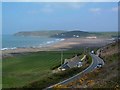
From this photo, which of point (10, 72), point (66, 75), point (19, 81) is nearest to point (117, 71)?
point (66, 75)

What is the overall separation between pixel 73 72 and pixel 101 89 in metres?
17.2

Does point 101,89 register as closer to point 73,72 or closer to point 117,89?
point 117,89

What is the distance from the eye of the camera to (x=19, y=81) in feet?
131

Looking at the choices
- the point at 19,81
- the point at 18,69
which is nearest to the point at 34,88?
the point at 19,81

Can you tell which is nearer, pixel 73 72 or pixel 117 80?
pixel 117 80

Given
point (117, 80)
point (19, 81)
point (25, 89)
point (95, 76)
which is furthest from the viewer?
point (19, 81)

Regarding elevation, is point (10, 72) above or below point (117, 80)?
below

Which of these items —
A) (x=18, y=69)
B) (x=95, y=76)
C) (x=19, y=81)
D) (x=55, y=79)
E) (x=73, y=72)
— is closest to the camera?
(x=95, y=76)

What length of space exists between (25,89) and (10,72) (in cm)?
2632

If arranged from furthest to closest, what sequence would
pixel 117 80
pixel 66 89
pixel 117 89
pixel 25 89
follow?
pixel 25 89
pixel 117 80
pixel 66 89
pixel 117 89

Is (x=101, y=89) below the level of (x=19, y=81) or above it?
above

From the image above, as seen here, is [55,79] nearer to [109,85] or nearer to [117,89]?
[109,85]

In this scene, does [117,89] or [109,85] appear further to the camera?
[109,85]

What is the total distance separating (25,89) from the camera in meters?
23.5
